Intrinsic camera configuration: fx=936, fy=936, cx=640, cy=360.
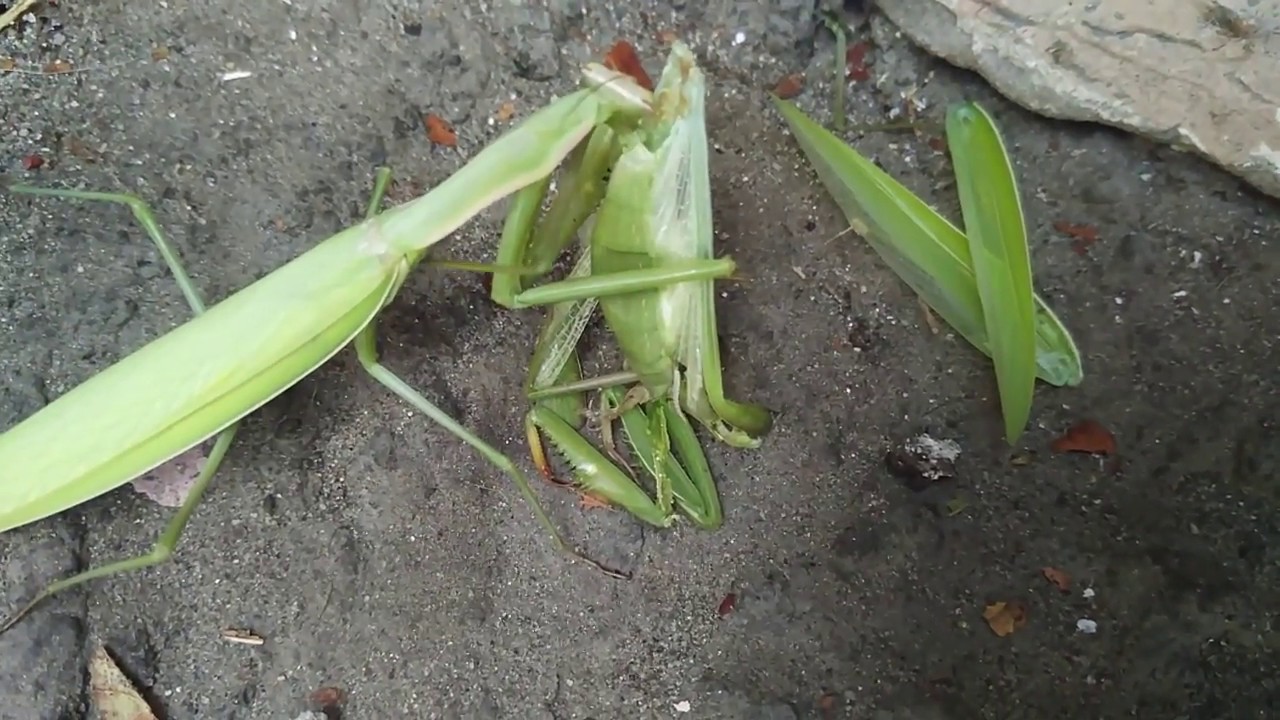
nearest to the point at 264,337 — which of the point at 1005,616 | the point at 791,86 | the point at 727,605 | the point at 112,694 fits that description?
the point at 112,694

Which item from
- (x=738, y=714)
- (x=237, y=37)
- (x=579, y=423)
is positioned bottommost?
(x=738, y=714)

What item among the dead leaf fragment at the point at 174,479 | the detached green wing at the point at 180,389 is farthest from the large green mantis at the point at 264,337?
the dead leaf fragment at the point at 174,479

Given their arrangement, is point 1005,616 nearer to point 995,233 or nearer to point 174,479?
point 995,233

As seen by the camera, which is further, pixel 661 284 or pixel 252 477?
pixel 252 477

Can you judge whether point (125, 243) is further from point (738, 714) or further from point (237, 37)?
point (738, 714)

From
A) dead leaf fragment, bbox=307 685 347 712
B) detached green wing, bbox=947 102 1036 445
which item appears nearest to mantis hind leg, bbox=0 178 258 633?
dead leaf fragment, bbox=307 685 347 712

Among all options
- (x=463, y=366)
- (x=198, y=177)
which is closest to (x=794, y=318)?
(x=463, y=366)

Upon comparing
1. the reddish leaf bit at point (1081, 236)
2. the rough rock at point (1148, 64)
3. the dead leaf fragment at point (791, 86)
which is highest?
the rough rock at point (1148, 64)

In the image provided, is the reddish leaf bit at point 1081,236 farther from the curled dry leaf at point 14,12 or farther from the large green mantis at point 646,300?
the curled dry leaf at point 14,12
